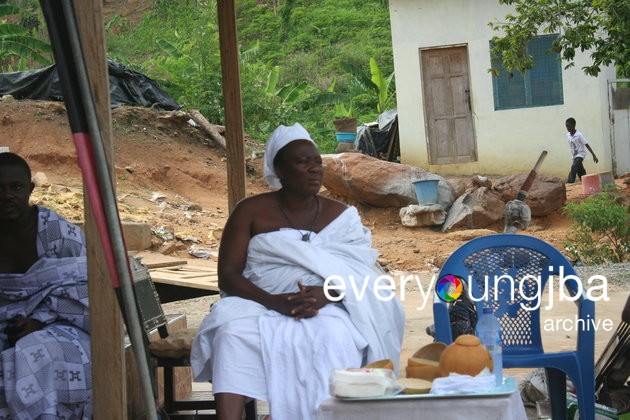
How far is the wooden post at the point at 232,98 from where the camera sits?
583 centimetres

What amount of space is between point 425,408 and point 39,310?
2250 mm

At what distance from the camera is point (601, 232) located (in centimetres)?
1348

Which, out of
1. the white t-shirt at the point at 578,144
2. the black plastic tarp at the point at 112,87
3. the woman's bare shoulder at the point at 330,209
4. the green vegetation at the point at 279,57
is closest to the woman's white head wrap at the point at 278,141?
the woman's bare shoulder at the point at 330,209

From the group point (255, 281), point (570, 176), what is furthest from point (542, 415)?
point (570, 176)

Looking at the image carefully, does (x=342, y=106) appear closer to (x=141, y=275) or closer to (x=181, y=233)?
(x=181, y=233)

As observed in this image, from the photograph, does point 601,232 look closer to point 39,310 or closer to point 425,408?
point 39,310

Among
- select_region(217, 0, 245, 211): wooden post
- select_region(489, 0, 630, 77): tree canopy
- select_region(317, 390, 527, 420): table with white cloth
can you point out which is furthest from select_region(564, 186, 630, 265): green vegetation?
select_region(317, 390, 527, 420): table with white cloth

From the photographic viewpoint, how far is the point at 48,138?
18.0 meters

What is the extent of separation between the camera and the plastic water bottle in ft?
10.9

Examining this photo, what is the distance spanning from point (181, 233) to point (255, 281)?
419 inches

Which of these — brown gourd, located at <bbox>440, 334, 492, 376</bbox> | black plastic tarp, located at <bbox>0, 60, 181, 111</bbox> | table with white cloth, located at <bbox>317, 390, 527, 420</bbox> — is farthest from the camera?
black plastic tarp, located at <bbox>0, 60, 181, 111</bbox>

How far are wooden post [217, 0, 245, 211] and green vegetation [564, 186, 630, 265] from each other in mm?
7873

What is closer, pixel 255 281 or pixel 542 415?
pixel 255 281

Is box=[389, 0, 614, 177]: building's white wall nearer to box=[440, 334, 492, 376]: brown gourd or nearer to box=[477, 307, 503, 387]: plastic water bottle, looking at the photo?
box=[477, 307, 503, 387]: plastic water bottle
